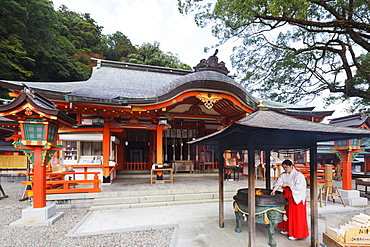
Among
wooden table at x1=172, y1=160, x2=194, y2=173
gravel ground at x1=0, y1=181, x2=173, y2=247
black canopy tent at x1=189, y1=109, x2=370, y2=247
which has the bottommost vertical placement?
gravel ground at x1=0, y1=181, x2=173, y2=247

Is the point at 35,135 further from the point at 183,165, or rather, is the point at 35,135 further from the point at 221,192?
the point at 183,165

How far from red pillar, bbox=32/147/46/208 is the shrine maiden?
5.77 meters

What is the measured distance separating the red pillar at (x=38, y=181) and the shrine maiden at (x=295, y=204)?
18.9ft

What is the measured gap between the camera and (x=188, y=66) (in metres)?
32.8

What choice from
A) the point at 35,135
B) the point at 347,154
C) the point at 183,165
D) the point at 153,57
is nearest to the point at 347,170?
the point at 347,154

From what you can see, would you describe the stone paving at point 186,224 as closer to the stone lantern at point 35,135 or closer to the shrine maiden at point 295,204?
the shrine maiden at point 295,204

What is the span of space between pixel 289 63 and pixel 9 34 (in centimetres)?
2140

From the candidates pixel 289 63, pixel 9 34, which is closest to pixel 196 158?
pixel 289 63

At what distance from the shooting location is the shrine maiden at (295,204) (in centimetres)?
380

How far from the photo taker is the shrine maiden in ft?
12.5

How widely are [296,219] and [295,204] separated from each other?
0.94 feet

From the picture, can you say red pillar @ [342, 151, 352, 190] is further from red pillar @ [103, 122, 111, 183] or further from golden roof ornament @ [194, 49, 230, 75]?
red pillar @ [103, 122, 111, 183]

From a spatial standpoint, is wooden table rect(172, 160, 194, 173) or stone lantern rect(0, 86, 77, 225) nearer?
stone lantern rect(0, 86, 77, 225)

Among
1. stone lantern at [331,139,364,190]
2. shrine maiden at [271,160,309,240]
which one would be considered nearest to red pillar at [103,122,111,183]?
shrine maiden at [271,160,309,240]
